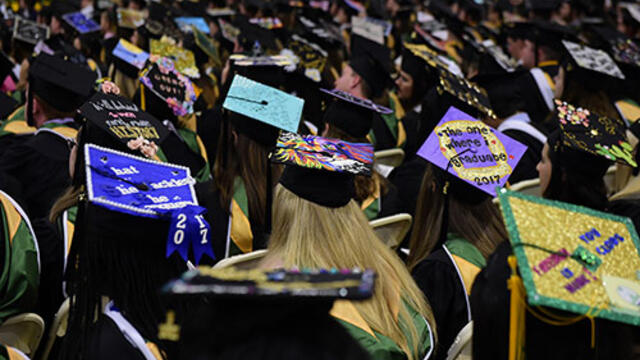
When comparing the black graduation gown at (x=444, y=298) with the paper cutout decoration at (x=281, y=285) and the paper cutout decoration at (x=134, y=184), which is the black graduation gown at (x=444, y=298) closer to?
the paper cutout decoration at (x=134, y=184)

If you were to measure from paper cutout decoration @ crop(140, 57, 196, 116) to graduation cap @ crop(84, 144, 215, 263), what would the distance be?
2.26m

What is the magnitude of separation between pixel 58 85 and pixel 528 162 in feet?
11.0

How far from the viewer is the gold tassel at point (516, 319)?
1511 millimetres

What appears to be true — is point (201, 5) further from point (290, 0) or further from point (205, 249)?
point (205, 249)

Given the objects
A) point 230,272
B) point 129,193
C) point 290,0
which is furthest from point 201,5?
point 230,272

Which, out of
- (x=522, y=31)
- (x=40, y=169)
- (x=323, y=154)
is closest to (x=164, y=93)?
(x=40, y=169)

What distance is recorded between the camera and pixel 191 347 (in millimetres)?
1249

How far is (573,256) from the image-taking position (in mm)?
1517

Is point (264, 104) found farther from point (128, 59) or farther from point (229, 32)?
point (229, 32)

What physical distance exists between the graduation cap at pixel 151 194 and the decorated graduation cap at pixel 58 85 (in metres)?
2.09

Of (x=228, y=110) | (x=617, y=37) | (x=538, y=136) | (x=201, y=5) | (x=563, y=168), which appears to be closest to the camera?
(x=563, y=168)

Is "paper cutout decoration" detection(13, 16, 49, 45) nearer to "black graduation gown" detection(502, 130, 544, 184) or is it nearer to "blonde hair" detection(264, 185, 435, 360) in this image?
"black graduation gown" detection(502, 130, 544, 184)

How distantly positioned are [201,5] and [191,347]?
35.7 ft

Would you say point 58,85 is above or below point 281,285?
below
